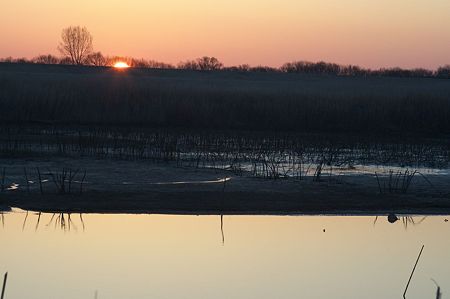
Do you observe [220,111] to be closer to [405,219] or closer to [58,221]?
[405,219]

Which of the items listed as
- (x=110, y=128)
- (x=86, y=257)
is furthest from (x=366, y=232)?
(x=110, y=128)

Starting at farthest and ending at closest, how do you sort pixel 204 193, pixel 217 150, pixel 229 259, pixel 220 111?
1. pixel 220 111
2. pixel 217 150
3. pixel 204 193
4. pixel 229 259

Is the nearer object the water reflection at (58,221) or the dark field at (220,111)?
the water reflection at (58,221)

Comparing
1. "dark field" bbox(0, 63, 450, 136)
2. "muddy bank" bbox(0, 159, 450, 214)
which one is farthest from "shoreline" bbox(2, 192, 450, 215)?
"dark field" bbox(0, 63, 450, 136)

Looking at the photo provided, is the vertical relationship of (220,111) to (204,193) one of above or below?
above

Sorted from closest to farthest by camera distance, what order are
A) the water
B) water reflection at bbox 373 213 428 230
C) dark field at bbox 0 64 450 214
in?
the water < water reflection at bbox 373 213 428 230 < dark field at bbox 0 64 450 214

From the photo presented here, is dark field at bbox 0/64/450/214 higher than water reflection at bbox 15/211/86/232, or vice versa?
dark field at bbox 0/64/450/214

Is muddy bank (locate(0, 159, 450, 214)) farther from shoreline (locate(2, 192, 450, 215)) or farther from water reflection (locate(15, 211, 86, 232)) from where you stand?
water reflection (locate(15, 211, 86, 232))

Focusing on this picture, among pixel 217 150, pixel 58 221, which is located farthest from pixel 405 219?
pixel 217 150

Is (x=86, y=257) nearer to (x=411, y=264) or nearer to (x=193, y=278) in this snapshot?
(x=193, y=278)

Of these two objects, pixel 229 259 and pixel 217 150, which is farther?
pixel 217 150

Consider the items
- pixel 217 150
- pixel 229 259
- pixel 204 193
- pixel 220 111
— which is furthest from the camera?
pixel 220 111

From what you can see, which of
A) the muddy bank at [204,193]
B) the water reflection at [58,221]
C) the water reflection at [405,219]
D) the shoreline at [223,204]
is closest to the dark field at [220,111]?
the muddy bank at [204,193]

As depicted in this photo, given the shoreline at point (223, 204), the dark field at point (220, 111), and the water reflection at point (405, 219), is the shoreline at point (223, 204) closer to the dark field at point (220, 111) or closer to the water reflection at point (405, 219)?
the water reflection at point (405, 219)
